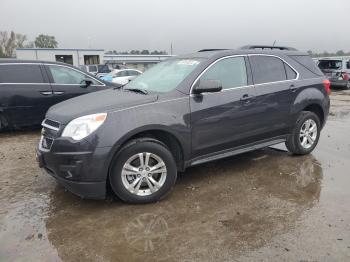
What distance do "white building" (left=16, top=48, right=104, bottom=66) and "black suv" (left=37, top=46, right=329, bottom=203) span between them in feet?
149

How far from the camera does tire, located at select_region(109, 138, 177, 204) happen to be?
4.11m

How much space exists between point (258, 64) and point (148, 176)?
2.44 m

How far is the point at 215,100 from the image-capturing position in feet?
15.7

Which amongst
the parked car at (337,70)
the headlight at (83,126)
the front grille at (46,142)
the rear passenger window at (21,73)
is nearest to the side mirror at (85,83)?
the rear passenger window at (21,73)

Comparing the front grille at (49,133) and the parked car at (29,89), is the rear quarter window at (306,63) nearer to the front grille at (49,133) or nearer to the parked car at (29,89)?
the front grille at (49,133)

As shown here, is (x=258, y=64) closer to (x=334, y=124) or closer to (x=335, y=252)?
(x=335, y=252)

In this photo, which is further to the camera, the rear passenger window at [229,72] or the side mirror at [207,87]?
the rear passenger window at [229,72]

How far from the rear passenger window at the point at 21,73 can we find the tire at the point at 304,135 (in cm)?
537

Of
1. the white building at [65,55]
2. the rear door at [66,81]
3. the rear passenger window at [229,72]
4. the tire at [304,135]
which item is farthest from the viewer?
the white building at [65,55]

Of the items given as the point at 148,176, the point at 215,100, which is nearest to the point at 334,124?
the point at 215,100

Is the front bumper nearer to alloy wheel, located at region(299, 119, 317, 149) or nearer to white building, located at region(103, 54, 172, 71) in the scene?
alloy wheel, located at region(299, 119, 317, 149)

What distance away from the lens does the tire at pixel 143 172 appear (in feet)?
13.5

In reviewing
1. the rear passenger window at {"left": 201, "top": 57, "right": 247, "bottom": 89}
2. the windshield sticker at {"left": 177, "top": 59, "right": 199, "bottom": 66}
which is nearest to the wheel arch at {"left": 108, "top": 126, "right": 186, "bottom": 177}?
the rear passenger window at {"left": 201, "top": 57, "right": 247, "bottom": 89}

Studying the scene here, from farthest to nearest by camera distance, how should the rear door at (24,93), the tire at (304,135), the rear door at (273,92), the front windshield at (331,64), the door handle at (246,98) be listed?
1. the front windshield at (331,64)
2. the rear door at (24,93)
3. the tire at (304,135)
4. the rear door at (273,92)
5. the door handle at (246,98)
